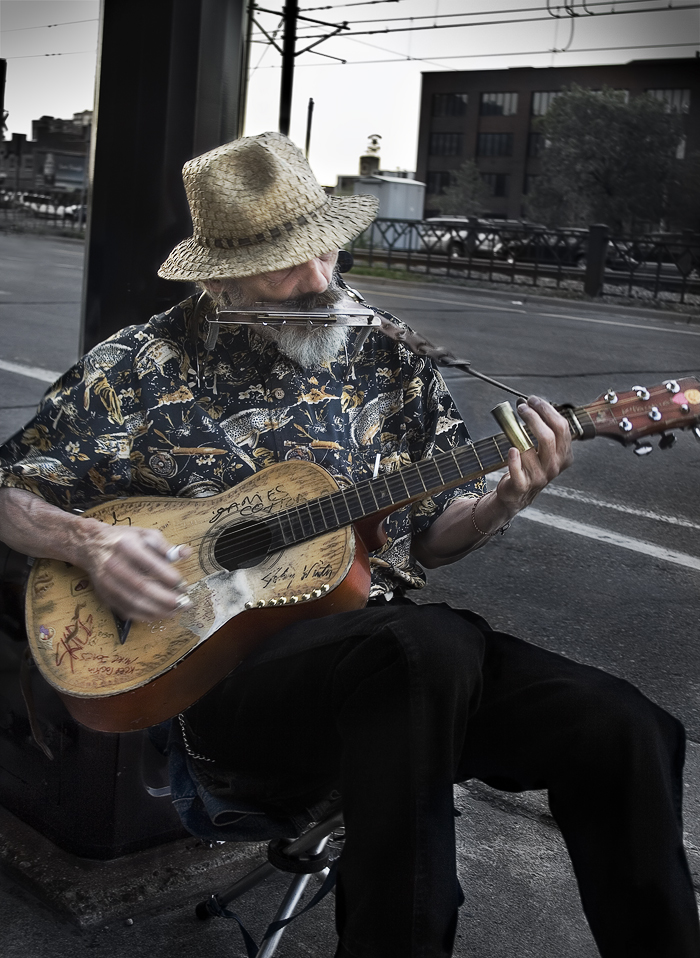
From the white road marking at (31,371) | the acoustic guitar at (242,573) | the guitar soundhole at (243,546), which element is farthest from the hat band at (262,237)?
the white road marking at (31,371)

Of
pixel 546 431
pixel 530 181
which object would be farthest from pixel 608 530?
pixel 546 431

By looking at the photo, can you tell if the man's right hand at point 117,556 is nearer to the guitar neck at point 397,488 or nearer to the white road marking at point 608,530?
the guitar neck at point 397,488

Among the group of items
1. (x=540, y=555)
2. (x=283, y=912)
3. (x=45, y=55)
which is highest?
(x=45, y=55)

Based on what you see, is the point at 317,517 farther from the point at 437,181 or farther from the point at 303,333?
the point at 437,181

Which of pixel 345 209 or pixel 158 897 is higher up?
pixel 345 209

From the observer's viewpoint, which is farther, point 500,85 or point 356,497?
point 500,85

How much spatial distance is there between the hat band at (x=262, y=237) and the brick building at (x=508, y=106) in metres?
1.99

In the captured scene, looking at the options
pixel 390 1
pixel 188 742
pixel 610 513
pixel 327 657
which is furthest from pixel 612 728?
pixel 610 513

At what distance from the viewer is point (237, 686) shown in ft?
5.41

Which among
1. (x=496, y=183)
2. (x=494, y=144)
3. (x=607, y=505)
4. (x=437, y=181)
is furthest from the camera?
(x=607, y=505)

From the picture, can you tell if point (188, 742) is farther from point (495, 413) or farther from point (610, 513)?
point (610, 513)

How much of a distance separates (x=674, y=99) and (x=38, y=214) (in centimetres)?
258

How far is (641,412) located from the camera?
1.73 m

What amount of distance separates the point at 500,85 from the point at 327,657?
3.13 m
